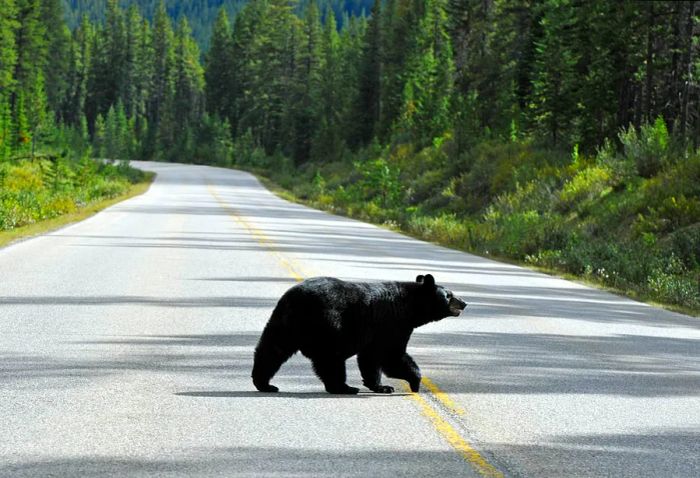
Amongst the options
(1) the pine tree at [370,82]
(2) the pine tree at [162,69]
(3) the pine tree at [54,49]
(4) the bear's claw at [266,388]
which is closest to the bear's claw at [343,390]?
(4) the bear's claw at [266,388]

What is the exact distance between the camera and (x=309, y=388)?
9141 mm

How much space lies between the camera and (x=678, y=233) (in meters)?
23.9

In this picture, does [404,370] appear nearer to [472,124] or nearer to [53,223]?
[53,223]

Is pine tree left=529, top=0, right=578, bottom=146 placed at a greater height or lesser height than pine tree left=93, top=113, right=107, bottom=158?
greater

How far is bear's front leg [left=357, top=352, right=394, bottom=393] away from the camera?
8664 mm

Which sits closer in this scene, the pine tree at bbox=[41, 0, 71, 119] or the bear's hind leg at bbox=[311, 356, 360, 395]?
the bear's hind leg at bbox=[311, 356, 360, 395]

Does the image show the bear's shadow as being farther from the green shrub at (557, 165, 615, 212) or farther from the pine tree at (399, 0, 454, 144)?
the pine tree at (399, 0, 454, 144)

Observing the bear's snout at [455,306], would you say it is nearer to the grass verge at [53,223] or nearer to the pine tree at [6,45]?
the grass verge at [53,223]

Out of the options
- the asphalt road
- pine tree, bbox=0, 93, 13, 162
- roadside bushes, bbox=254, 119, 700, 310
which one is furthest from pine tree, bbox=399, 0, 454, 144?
the asphalt road

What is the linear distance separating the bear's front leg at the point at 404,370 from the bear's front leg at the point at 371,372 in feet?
0.28

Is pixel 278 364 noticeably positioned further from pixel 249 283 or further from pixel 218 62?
pixel 218 62

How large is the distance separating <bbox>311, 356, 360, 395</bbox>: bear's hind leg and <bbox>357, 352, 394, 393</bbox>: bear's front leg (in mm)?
132

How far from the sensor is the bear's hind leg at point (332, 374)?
8469mm

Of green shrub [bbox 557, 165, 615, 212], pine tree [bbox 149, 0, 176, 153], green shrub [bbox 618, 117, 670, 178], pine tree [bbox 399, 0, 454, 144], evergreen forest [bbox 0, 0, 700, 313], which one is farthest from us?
pine tree [bbox 149, 0, 176, 153]
